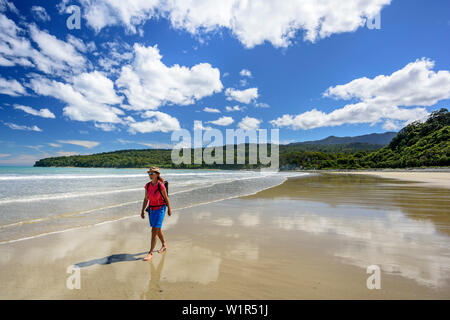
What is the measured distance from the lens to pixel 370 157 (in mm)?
124938

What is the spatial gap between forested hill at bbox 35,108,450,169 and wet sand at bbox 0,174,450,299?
99.7m

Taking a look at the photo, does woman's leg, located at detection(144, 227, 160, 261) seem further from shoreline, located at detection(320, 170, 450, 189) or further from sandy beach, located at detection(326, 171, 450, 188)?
sandy beach, located at detection(326, 171, 450, 188)

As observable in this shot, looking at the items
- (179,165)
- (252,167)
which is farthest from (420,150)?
(179,165)

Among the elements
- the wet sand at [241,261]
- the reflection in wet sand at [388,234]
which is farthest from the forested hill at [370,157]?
the wet sand at [241,261]

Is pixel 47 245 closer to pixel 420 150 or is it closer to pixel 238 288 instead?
pixel 238 288

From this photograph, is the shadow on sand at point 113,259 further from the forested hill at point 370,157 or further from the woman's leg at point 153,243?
the forested hill at point 370,157

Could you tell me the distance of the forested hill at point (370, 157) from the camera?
90.2 meters

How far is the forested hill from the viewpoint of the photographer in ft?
296

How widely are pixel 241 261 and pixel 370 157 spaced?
479 feet

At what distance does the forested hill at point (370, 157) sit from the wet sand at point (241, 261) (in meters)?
99.7

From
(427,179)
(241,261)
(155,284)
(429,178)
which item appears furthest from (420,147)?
(155,284)

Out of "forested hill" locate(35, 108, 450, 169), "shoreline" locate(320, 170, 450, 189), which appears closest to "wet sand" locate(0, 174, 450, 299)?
"shoreline" locate(320, 170, 450, 189)

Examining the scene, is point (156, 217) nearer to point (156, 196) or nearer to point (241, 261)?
point (156, 196)
